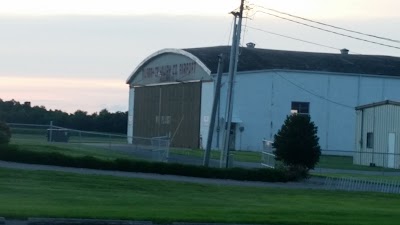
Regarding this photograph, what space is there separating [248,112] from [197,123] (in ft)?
14.4

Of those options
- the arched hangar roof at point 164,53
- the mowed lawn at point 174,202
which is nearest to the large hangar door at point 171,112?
the arched hangar roof at point 164,53

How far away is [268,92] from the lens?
78.1 m

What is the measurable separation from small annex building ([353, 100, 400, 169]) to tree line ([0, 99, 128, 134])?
35842 millimetres

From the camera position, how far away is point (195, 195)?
32.7 meters

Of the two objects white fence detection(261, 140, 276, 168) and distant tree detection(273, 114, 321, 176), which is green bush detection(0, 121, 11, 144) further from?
white fence detection(261, 140, 276, 168)

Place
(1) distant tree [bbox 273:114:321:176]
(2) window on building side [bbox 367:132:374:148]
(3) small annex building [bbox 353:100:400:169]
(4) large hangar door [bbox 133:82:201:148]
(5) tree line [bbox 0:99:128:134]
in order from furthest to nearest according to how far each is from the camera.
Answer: (5) tree line [bbox 0:99:128:134], (4) large hangar door [bbox 133:82:201:148], (2) window on building side [bbox 367:132:374:148], (3) small annex building [bbox 353:100:400:169], (1) distant tree [bbox 273:114:321:176]

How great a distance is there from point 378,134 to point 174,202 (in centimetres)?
3780

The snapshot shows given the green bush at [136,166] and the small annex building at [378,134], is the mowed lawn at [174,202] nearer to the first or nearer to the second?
the green bush at [136,166]

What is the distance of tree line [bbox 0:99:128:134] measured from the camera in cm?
9312

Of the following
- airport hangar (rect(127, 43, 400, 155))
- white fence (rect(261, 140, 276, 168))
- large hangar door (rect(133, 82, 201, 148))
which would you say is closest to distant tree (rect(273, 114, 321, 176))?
white fence (rect(261, 140, 276, 168))

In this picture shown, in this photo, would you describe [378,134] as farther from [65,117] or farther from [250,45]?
[65,117]

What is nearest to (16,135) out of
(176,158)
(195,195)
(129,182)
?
(176,158)

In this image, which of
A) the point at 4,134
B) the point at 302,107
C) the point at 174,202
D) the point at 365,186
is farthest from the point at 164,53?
the point at 174,202

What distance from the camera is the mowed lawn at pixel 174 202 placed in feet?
74.7
